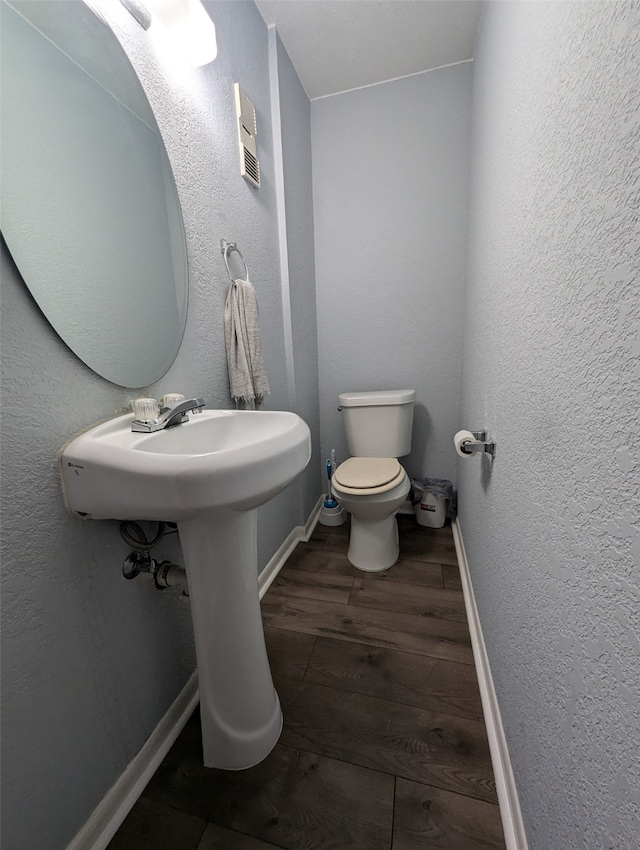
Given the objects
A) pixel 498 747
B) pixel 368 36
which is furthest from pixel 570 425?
pixel 368 36

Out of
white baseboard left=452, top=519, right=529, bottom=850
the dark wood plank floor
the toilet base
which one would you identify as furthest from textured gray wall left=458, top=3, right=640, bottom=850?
the toilet base

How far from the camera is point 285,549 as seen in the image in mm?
1658

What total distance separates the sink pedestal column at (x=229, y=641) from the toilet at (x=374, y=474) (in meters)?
0.70

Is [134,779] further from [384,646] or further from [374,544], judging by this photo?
[374,544]

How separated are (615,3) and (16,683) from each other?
1223 millimetres

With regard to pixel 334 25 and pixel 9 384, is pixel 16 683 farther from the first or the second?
pixel 334 25

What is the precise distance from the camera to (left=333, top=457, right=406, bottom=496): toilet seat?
140 cm

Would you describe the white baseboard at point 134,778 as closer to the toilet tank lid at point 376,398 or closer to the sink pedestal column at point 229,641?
the sink pedestal column at point 229,641

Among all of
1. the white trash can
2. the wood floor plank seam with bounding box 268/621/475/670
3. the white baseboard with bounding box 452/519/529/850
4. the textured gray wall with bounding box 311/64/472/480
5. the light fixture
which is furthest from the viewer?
the white trash can

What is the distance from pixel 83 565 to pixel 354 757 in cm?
81

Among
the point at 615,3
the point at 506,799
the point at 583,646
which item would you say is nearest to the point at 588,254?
the point at 615,3

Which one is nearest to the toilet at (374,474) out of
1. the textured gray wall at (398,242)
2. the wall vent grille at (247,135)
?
the textured gray wall at (398,242)

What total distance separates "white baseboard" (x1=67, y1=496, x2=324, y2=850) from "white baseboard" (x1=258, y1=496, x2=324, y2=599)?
455 millimetres

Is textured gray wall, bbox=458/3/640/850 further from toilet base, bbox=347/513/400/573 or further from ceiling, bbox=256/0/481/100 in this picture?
ceiling, bbox=256/0/481/100
